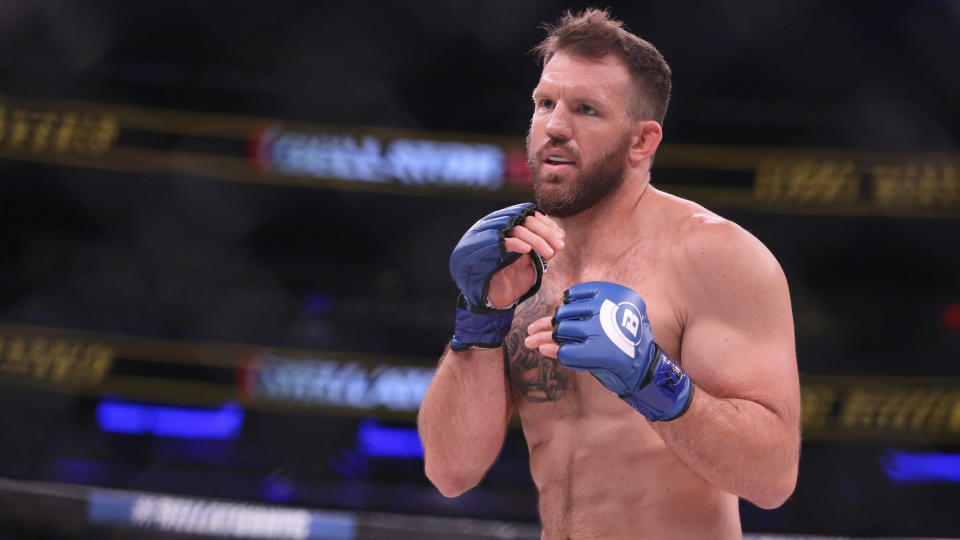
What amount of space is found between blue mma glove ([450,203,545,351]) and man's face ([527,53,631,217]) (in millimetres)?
120

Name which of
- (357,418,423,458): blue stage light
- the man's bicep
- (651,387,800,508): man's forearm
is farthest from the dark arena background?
(651,387,800,508): man's forearm

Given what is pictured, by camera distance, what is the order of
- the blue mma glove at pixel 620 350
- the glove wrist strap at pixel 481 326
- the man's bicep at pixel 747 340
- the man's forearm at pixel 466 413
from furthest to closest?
the man's forearm at pixel 466 413 < the glove wrist strap at pixel 481 326 < the man's bicep at pixel 747 340 < the blue mma glove at pixel 620 350

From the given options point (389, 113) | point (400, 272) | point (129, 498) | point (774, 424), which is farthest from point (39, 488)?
point (774, 424)

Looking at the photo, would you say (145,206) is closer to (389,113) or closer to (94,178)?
(94,178)

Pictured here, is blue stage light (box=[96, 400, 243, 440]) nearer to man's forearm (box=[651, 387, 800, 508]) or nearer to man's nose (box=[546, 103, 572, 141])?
man's nose (box=[546, 103, 572, 141])

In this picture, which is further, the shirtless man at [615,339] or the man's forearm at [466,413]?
the man's forearm at [466,413]

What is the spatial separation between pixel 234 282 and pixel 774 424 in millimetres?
2371

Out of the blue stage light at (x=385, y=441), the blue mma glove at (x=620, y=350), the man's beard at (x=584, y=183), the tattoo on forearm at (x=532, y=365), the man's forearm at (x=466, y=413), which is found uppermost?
the man's beard at (x=584, y=183)

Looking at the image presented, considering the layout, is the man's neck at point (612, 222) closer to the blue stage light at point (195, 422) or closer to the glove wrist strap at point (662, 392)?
the glove wrist strap at point (662, 392)

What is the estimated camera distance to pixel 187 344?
3586 millimetres

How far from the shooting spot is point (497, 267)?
181 cm

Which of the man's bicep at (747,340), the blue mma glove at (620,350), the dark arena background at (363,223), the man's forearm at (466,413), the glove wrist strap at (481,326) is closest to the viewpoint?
the blue mma glove at (620,350)

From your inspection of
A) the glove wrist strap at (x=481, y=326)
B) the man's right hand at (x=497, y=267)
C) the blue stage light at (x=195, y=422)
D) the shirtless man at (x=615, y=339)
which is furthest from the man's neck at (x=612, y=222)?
the blue stage light at (x=195, y=422)

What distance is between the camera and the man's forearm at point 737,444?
1642 millimetres
